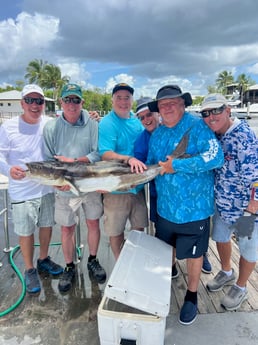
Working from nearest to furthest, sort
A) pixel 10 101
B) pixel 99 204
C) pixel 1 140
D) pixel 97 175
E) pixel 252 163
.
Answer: pixel 252 163 → pixel 97 175 → pixel 1 140 → pixel 99 204 → pixel 10 101

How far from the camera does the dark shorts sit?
2635 millimetres

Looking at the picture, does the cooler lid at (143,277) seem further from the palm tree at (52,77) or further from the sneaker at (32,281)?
the palm tree at (52,77)

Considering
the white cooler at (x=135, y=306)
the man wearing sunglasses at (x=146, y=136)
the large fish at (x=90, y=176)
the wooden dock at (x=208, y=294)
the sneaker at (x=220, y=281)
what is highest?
the man wearing sunglasses at (x=146, y=136)

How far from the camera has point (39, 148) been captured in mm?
3166

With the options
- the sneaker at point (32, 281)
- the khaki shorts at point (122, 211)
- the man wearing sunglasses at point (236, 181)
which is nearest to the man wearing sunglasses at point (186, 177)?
the man wearing sunglasses at point (236, 181)

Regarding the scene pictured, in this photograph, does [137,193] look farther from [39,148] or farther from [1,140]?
[1,140]

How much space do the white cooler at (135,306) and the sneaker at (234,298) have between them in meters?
0.97

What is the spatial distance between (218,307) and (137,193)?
1453 mm

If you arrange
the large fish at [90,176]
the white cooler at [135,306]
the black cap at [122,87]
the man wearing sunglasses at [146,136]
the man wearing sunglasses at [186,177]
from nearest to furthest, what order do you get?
the white cooler at [135,306] → the man wearing sunglasses at [186,177] → the large fish at [90,176] → the man wearing sunglasses at [146,136] → the black cap at [122,87]

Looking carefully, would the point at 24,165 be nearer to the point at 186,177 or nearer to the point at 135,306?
the point at 186,177

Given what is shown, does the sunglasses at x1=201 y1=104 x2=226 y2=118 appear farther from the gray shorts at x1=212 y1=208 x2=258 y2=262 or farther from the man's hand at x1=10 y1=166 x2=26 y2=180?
the man's hand at x1=10 y1=166 x2=26 y2=180

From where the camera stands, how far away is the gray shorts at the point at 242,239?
272 cm

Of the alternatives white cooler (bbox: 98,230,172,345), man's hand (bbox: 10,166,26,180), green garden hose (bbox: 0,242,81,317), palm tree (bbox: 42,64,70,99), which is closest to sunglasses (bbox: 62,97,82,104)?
man's hand (bbox: 10,166,26,180)

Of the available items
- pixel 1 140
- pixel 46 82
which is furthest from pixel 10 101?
pixel 1 140
